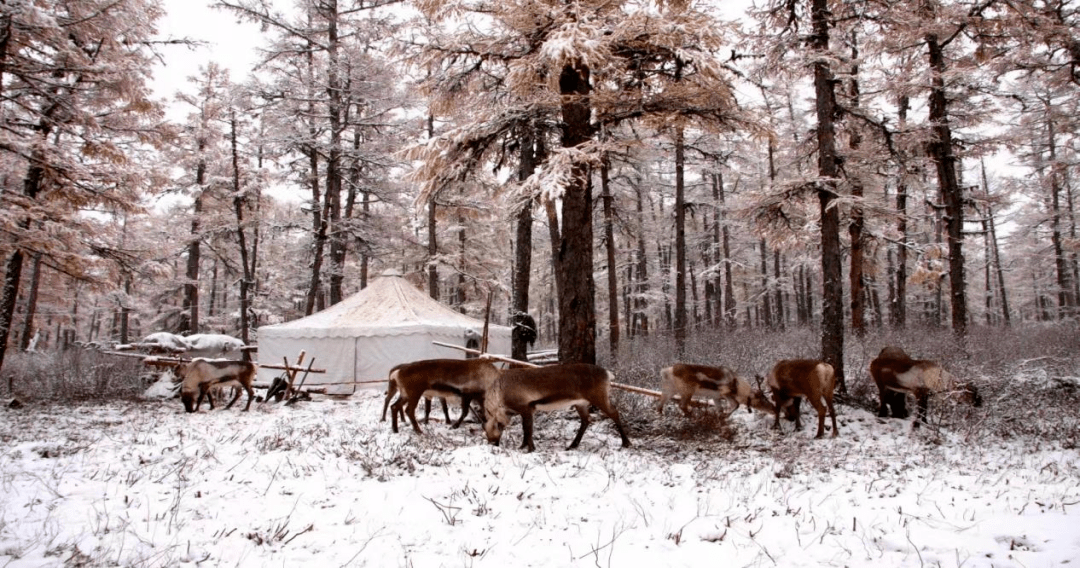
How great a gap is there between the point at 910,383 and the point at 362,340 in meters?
13.1

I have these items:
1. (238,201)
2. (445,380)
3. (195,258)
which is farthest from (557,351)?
(195,258)

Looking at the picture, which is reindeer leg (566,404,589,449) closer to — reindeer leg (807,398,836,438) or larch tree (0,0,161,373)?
reindeer leg (807,398,836,438)

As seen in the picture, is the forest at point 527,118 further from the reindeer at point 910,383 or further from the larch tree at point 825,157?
the reindeer at point 910,383

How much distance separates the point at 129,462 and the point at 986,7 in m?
18.3

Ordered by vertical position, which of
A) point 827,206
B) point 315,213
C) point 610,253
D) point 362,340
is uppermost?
point 315,213

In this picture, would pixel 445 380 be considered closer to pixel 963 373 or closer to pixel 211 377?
pixel 211 377

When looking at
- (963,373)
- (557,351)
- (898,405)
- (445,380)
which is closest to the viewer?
(445,380)

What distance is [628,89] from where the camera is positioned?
991cm

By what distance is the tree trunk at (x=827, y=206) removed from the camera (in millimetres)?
10047

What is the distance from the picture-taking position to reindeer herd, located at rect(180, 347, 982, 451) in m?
7.09

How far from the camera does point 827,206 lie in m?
10.4

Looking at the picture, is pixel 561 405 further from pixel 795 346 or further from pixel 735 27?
pixel 795 346

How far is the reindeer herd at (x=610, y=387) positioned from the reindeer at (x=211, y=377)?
4.28 meters

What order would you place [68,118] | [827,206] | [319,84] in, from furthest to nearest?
[319,84]
[68,118]
[827,206]
